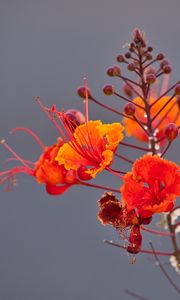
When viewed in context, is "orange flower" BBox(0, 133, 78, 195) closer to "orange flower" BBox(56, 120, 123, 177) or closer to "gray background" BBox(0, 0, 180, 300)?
"orange flower" BBox(56, 120, 123, 177)

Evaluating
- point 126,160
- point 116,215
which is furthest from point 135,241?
point 126,160

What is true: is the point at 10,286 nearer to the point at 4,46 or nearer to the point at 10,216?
the point at 10,216

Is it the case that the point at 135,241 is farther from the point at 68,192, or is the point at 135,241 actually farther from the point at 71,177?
the point at 68,192

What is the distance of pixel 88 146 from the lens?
1067 millimetres

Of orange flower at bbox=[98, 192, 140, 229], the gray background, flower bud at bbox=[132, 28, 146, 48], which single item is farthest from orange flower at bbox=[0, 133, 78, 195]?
the gray background

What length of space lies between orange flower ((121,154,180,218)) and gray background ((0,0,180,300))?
217 centimetres

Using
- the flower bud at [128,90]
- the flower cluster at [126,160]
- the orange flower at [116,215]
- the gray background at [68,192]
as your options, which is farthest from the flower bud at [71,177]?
the gray background at [68,192]

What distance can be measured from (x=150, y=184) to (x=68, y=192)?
2755mm

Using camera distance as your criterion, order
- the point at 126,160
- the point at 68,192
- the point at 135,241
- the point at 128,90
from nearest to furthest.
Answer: the point at 135,241
the point at 126,160
the point at 128,90
the point at 68,192

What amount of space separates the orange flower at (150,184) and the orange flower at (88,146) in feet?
0.26

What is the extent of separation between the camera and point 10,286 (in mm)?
3332

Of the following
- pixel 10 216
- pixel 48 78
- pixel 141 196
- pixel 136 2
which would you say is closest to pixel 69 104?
pixel 48 78

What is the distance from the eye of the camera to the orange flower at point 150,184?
3.16ft

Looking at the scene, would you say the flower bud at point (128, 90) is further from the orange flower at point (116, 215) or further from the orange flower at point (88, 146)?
the orange flower at point (116, 215)
